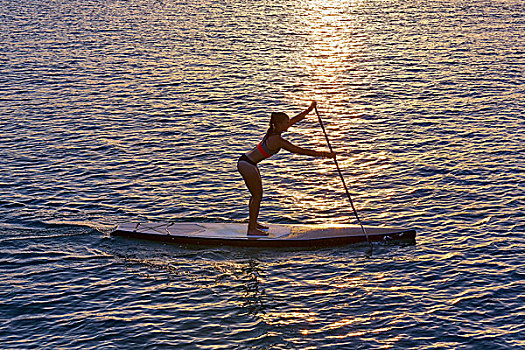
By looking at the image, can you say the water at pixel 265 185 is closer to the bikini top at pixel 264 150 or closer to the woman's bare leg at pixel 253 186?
the woman's bare leg at pixel 253 186

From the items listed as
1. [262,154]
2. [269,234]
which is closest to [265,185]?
[269,234]

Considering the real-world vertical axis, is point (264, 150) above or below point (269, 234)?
above

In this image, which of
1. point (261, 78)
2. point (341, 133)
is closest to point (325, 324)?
point (341, 133)

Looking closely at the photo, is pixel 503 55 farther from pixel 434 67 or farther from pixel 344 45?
pixel 344 45

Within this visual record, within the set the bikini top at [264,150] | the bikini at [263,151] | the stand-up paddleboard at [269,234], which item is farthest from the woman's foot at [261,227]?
the bikini top at [264,150]

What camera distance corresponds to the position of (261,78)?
128 ft

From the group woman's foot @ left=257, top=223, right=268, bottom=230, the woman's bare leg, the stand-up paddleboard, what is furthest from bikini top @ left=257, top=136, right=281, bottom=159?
the stand-up paddleboard

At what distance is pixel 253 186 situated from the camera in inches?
798

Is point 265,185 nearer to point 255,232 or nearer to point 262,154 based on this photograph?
point 255,232

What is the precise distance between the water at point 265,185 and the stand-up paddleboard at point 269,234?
30 centimetres

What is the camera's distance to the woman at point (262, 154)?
19.6m

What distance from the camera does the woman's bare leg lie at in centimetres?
2017

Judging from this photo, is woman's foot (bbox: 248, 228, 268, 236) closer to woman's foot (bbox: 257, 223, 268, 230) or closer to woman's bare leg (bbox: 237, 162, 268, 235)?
woman's bare leg (bbox: 237, 162, 268, 235)

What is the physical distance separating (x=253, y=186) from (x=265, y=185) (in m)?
4.84
